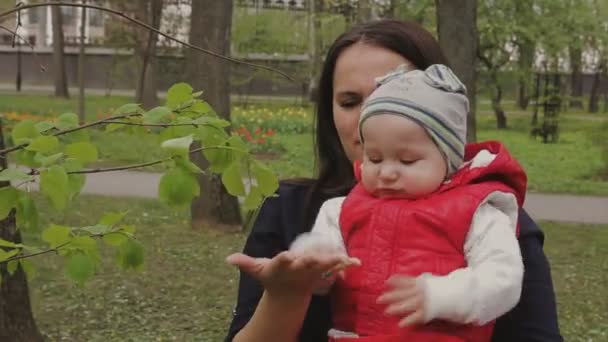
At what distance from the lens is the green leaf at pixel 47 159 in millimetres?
2213

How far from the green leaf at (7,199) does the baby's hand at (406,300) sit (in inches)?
43.3

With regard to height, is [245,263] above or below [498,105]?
above

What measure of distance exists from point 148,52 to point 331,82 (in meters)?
15.9

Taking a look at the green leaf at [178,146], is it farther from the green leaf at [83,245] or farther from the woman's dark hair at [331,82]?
the green leaf at [83,245]

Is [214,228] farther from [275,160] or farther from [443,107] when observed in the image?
[443,107]

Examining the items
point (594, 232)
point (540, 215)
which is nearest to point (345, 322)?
Result: point (594, 232)

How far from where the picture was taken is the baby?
1798mm

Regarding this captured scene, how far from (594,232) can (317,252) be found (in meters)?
9.71

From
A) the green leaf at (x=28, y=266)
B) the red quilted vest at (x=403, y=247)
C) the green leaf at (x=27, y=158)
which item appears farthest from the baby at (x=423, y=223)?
the green leaf at (x=28, y=266)

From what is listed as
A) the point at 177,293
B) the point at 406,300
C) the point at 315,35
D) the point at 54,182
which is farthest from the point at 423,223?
the point at 315,35

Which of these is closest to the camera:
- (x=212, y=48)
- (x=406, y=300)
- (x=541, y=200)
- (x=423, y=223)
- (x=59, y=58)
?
(x=406, y=300)

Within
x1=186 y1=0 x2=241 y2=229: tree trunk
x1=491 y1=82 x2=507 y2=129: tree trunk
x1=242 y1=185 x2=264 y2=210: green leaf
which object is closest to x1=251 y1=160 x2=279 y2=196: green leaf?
x1=242 y1=185 x2=264 y2=210: green leaf

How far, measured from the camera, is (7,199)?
244 centimetres

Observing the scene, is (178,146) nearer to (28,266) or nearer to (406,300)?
(406,300)
